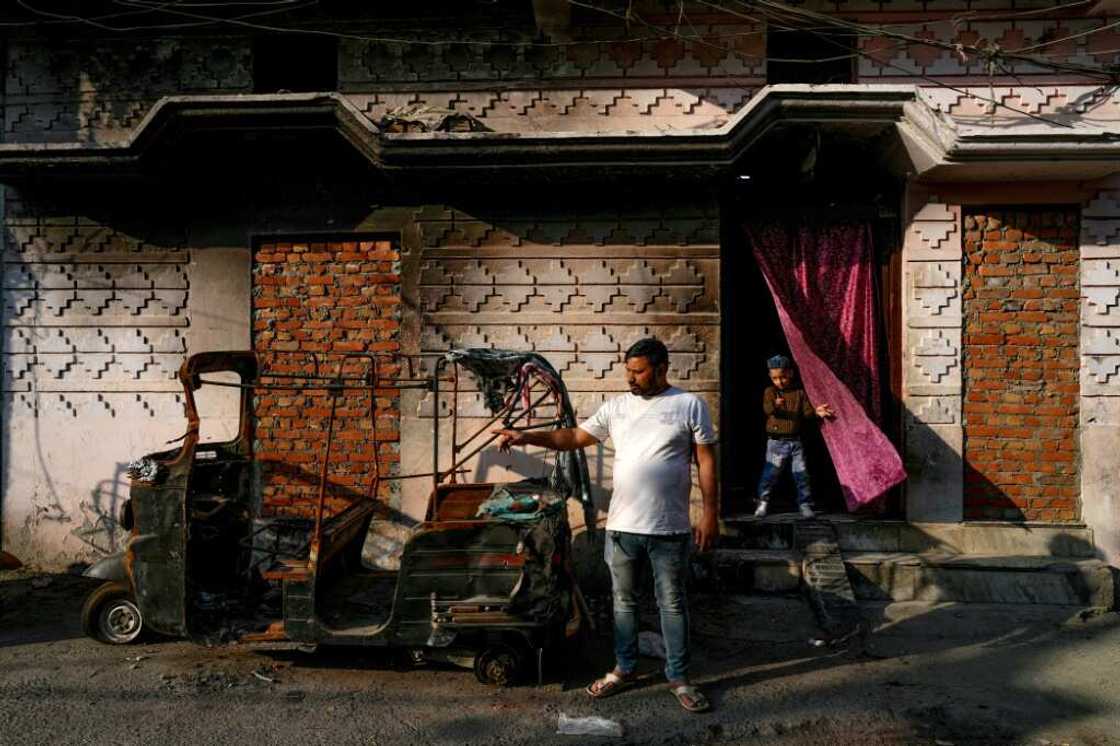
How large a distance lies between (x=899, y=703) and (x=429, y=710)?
2713 millimetres

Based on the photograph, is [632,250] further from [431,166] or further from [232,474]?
[232,474]

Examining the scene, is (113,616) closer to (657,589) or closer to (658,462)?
(657,589)

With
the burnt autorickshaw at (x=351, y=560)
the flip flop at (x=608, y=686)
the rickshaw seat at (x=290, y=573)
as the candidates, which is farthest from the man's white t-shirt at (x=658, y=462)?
the rickshaw seat at (x=290, y=573)

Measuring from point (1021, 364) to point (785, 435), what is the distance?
7.12 ft

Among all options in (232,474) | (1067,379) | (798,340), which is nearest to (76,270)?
(232,474)

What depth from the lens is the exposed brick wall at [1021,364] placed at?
7.56 metres

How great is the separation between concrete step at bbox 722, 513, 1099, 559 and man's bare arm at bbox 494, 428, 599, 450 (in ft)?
9.73

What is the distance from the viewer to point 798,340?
768 cm

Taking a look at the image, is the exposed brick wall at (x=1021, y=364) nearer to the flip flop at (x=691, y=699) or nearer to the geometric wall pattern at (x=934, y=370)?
the geometric wall pattern at (x=934, y=370)

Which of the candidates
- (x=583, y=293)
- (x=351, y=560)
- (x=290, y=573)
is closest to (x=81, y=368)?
(x=351, y=560)

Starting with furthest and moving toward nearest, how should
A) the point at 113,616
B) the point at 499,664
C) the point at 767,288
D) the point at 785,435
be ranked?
the point at 767,288 < the point at 785,435 < the point at 113,616 < the point at 499,664

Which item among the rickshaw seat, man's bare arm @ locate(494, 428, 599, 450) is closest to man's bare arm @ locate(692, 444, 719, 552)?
man's bare arm @ locate(494, 428, 599, 450)

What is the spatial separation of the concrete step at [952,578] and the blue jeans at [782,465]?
74 cm

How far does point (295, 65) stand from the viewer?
26.7 feet
